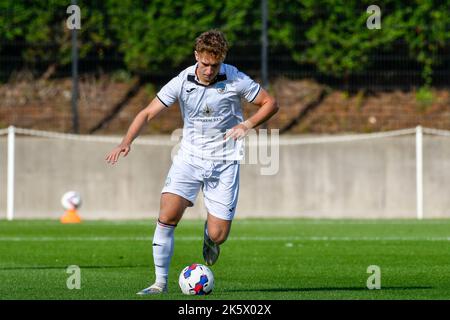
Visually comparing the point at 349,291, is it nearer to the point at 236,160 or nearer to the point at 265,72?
the point at 236,160

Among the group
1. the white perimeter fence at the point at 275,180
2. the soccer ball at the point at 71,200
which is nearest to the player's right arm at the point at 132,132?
the soccer ball at the point at 71,200

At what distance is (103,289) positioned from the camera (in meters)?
10.5

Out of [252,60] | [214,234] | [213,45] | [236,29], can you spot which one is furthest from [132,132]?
[236,29]

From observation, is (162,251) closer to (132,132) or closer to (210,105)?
(132,132)

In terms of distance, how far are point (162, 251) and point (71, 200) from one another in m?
Answer: 10.1

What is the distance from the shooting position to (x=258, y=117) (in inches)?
408

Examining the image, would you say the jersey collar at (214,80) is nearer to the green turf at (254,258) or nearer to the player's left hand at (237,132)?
the player's left hand at (237,132)

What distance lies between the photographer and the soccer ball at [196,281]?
10023mm

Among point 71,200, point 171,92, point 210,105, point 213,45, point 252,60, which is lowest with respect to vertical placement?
point 71,200

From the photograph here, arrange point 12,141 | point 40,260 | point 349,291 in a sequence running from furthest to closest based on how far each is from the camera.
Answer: point 12,141 < point 40,260 < point 349,291

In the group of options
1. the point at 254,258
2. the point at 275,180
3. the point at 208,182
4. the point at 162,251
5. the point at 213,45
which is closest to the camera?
the point at 213,45

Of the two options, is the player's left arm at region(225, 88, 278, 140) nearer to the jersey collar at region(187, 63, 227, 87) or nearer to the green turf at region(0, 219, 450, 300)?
the jersey collar at region(187, 63, 227, 87)
